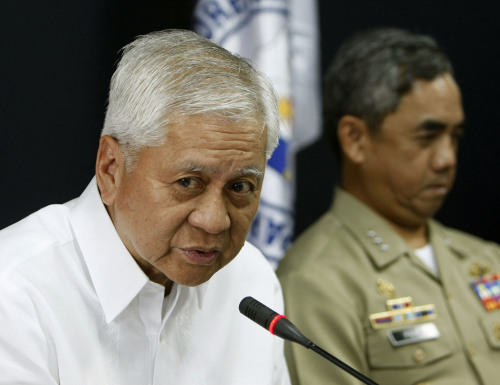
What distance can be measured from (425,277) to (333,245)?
291 mm

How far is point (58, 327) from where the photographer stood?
151cm

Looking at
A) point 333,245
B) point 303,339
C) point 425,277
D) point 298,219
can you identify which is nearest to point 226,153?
point 303,339

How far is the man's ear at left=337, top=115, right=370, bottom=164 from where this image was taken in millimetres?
2500

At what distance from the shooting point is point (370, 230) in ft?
8.05

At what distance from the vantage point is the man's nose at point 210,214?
4.85 ft

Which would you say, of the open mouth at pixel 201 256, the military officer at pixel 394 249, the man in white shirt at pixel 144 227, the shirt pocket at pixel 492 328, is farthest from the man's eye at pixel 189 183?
the shirt pocket at pixel 492 328

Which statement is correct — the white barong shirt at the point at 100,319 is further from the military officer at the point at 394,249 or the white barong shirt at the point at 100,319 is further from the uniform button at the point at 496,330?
the uniform button at the point at 496,330

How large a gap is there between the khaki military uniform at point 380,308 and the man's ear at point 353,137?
120mm

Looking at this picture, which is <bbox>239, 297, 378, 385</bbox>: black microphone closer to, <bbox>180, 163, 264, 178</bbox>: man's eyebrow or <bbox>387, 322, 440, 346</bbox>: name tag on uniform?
<bbox>180, 163, 264, 178</bbox>: man's eyebrow

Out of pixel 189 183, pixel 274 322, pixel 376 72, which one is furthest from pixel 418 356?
pixel 189 183

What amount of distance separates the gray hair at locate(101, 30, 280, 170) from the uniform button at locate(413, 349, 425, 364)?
0.93 meters

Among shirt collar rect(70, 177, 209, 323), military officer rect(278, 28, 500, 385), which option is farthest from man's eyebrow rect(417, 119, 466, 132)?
shirt collar rect(70, 177, 209, 323)

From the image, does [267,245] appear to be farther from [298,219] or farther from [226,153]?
[226,153]

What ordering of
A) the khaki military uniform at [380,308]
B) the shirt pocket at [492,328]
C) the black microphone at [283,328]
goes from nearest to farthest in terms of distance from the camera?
the black microphone at [283,328] < the khaki military uniform at [380,308] < the shirt pocket at [492,328]
